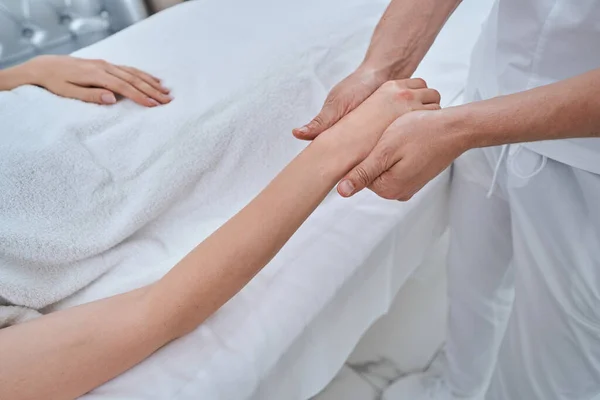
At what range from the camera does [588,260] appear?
2.49 feet

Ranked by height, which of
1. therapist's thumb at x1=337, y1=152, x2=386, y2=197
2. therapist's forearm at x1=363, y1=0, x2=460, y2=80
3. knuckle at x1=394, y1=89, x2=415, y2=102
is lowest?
therapist's thumb at x1=337, y1=152, x2=386, y2=197

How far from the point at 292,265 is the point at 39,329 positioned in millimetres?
405

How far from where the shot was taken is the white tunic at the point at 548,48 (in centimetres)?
68

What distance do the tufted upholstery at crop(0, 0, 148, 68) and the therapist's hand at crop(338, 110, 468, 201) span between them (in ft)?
4.44

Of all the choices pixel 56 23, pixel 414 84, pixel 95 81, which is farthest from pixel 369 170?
pixel 56 23

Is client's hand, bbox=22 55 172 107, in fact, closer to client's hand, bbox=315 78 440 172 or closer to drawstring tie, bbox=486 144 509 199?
client's hand, bbox=315 78 440 172

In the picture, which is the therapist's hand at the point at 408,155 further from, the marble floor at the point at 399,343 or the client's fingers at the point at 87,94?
the marble floor at the point at 399,343

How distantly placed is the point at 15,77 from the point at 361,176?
813 millimetres

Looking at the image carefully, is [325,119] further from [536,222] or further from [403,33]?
[536,222]

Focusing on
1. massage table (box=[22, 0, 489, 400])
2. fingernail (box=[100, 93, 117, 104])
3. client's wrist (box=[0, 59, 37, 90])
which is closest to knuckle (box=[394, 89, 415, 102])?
massage table (box=[22, 0, 489, 400])

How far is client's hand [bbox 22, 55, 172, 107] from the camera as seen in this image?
979mm

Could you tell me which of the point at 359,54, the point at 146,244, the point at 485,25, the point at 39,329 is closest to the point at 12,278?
the point at 39,329

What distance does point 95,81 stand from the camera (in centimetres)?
100

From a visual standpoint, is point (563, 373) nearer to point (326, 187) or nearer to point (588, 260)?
point (588, 260)
